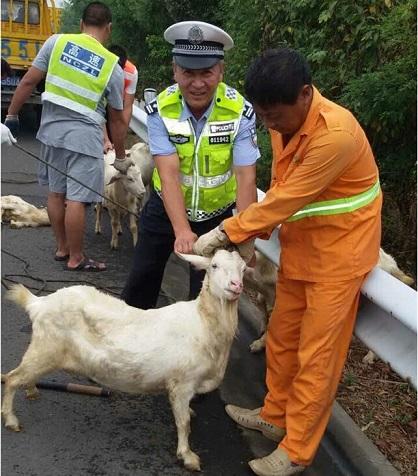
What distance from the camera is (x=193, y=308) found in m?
3.54

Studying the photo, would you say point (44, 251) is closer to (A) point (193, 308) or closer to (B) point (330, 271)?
(A) point (193, 308)

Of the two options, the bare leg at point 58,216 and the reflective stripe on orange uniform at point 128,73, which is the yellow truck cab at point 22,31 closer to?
the reflective stripe on orange uniform at point 128,73

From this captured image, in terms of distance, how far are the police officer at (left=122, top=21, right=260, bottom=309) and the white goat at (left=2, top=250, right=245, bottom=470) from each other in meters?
0.37

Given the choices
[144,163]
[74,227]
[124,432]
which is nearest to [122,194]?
[144,163]

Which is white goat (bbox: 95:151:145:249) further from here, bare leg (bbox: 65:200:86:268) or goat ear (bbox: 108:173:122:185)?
bare leg (bbox: 65:200:86:268)

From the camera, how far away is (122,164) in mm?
6477

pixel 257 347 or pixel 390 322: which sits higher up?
pixel 390 322

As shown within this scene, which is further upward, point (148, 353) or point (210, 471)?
point (148, 353)

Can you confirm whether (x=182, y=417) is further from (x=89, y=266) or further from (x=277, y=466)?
(x=89, y=266)

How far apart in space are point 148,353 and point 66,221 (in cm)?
289

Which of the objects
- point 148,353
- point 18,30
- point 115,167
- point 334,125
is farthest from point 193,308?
point 18,30

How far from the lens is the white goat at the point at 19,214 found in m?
7.18

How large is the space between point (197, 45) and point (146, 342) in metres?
1.59

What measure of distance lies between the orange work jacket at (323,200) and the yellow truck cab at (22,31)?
13.1 metres
